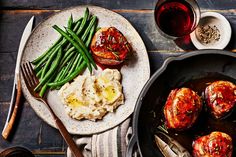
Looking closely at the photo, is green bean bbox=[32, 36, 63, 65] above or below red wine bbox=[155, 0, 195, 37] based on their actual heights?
below

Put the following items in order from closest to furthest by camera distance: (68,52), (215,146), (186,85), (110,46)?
(215,146) → (186,85) → (110,46) → (68,52)

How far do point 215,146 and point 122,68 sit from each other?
96 cm

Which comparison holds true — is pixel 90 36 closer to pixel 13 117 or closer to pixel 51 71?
pixel 51 71

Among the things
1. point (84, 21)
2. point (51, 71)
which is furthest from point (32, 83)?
point (84, 21)

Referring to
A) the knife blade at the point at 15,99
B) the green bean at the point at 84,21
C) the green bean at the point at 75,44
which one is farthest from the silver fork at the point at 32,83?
the green bean at the point at 84,21

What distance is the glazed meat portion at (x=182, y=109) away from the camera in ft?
9.59

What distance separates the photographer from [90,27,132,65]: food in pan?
327 centimetres

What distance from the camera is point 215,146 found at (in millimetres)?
2887

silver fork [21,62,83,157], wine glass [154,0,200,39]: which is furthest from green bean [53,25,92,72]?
wine glass [154,0,200,39]

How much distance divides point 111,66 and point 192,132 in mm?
822

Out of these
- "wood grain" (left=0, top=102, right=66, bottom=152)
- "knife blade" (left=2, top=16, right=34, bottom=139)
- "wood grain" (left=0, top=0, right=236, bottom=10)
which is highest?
"wood grain" (left=0, top=0, right=236, bottom=10)

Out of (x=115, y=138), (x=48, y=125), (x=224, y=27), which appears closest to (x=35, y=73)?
(x=48, y=125)

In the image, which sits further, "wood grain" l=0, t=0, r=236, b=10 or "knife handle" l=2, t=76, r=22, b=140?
"wood grain" l=0, t=0, r=236, b=10

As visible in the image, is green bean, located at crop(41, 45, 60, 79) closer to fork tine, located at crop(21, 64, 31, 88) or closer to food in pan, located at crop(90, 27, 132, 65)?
fork tine, located at crop(21, 64, 31, 88)
